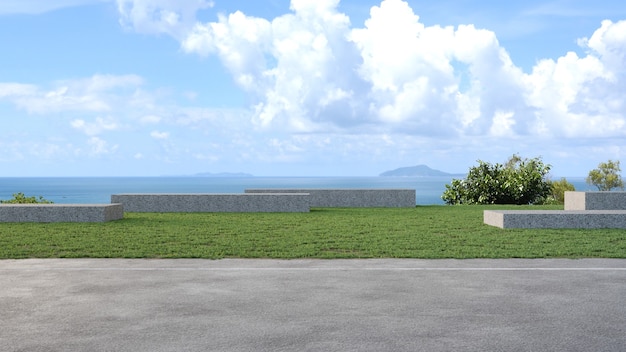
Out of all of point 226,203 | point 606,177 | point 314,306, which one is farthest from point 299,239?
point 606,177

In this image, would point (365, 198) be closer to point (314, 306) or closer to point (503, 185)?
point (503, 185)

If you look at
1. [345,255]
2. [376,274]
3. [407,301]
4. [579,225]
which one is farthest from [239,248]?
[579,225]

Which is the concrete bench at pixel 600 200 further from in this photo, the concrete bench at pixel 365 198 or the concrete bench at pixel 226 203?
the concrete bench at pixel 226 203

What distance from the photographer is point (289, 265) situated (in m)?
11.0

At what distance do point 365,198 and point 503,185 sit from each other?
30.8ft

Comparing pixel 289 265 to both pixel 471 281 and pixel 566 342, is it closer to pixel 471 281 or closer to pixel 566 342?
pixel 471 281

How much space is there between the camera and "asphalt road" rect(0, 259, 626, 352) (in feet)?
20.3

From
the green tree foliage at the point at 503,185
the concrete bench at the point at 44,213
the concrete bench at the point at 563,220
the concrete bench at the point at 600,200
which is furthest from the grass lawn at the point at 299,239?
the green tree foliage at the point at 503,185

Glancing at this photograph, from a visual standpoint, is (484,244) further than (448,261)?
Yes

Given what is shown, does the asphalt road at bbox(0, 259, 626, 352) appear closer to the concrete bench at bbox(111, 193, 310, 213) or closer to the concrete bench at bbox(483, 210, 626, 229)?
the concrete bench at bbox(483, 210, 626, 229)

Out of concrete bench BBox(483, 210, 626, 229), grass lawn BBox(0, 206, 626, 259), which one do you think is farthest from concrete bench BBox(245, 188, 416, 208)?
concrete bench BBox(483, 210, 626, 229)

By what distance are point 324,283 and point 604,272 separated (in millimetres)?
4323

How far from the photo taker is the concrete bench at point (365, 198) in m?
28.2

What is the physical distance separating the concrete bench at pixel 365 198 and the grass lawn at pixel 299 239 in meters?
6.59
